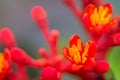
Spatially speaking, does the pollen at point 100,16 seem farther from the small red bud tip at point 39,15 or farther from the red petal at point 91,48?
the small red bud tip at point 39,15

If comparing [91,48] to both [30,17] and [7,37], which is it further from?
[30,17]

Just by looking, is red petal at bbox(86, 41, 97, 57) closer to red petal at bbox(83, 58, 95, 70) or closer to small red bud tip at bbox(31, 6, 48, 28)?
red petal at bbox(83, 58, 95, 70)

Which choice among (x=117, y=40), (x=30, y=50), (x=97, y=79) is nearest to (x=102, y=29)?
(x=117, y=40)

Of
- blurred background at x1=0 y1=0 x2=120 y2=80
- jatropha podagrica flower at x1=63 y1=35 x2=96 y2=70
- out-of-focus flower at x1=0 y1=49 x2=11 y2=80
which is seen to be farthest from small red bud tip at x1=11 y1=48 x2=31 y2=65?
blurred background at x1=0 y1=0 x2=120 y2=80

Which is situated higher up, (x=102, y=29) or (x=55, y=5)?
(x=55, y=5)

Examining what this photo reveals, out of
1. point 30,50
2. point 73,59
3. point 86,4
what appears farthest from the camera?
point 30,50

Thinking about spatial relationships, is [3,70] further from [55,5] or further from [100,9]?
[55,5]

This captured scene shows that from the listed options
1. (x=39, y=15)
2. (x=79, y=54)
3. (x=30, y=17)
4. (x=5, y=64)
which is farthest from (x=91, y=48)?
(x=30, y=17)

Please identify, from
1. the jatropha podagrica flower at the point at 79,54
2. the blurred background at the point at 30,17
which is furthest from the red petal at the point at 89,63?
the blurred background at the point at 30,17
